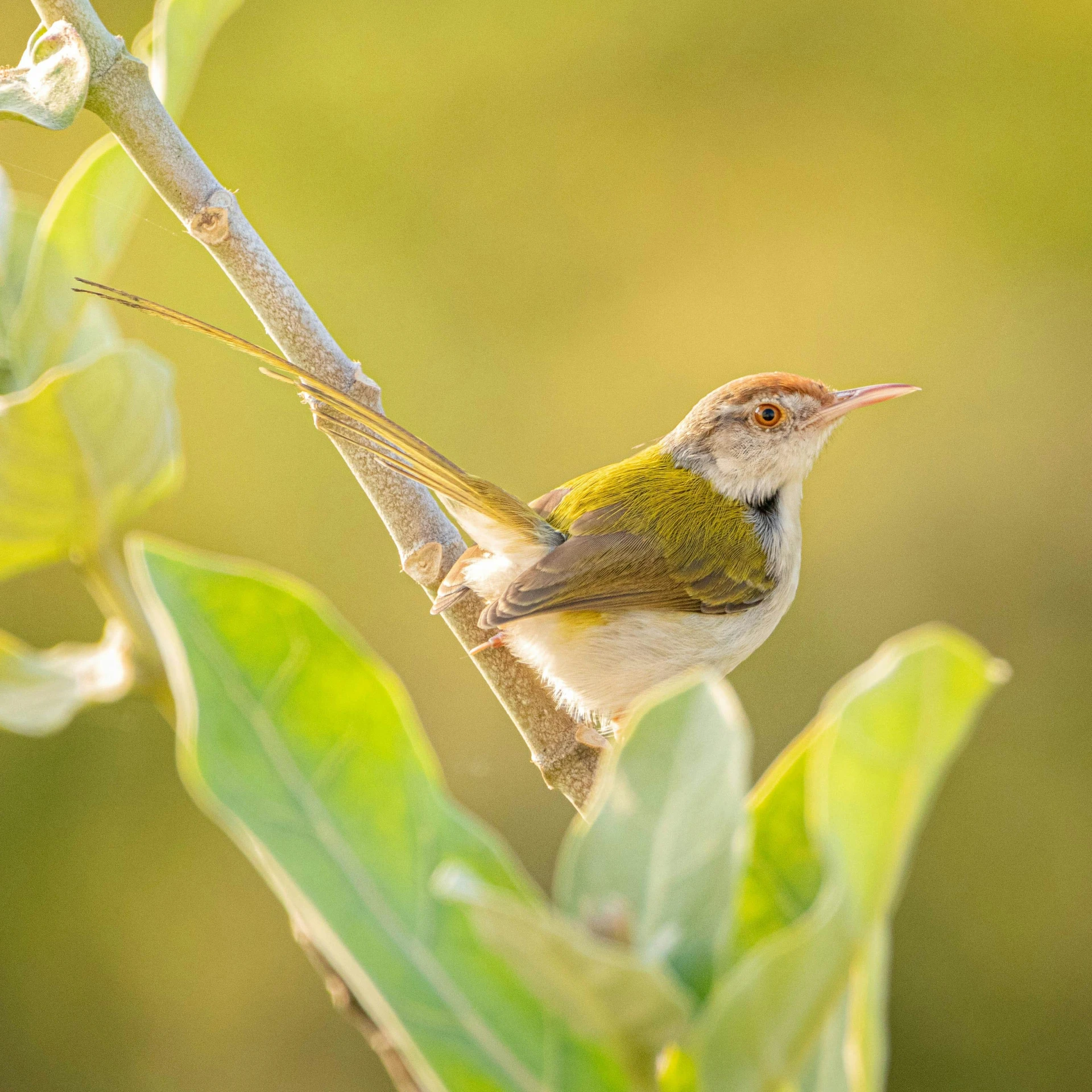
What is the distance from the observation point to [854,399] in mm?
2227

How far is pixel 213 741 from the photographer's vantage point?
1.63ft

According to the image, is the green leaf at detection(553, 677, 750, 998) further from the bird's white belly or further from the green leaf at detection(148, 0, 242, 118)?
the bird's white belly

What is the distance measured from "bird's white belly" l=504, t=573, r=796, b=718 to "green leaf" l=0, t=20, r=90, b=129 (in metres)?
1.17

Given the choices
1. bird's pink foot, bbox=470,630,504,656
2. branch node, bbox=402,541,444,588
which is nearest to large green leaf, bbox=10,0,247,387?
branch node, bbox=402,541,444,588

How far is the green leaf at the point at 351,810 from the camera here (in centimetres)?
49

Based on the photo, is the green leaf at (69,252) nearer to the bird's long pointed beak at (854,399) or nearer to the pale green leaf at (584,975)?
the pale green leaf at (584,975)

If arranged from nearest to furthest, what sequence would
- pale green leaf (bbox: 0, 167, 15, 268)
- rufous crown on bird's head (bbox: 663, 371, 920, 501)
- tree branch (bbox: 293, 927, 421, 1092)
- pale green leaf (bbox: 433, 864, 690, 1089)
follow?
pale green leaf (bbox: 433, 864, 690, 1089) → tree branch (bbox: 293, 927, 421, 1092) → pale green leaf (bbox: 0, 167, 15, 268) → rufous crown on bird's head (bbox: 663, 371, 920, 501)

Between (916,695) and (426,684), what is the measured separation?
16.9ft

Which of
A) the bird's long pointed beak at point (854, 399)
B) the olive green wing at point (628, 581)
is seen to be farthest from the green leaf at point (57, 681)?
the bird's long pointed beak at point (854, 399)

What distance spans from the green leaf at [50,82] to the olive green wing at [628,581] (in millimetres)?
1051

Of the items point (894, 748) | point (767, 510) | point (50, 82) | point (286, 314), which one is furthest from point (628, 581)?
point (894, 748)

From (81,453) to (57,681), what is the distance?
18 cm

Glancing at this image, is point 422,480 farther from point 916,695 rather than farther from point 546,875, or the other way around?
point 546,875

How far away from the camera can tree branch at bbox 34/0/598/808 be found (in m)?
0.92
